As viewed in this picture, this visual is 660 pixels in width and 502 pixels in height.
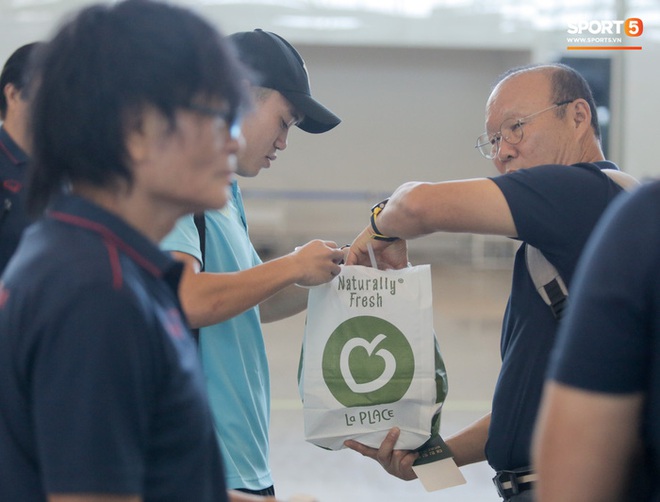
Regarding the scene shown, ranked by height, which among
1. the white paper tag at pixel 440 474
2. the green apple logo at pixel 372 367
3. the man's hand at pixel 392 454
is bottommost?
the white paper tag at pixel 440 474

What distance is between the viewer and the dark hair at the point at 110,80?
87 cm

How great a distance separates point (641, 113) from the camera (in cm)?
1095

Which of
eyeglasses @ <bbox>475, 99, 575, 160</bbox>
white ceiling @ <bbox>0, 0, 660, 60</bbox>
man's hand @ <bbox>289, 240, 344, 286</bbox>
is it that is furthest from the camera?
white ceiling @ <bbox>0, 0, 660, 60</bbox>

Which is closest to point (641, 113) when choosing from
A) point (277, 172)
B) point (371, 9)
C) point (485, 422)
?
point (371, 9)

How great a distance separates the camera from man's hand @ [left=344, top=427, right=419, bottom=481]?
193 cm

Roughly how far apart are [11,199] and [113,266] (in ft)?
4.60

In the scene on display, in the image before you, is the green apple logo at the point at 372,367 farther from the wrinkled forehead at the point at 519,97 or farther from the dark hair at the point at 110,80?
the dark hair at the point at 110,80

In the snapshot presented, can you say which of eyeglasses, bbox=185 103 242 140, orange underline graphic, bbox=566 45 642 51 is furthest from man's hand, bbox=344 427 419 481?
orange underline graphic, bbox=566 45 642 51

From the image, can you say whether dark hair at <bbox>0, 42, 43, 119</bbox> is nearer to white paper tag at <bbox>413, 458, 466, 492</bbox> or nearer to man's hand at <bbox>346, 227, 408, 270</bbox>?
man's hand at <bbox>346, 227, 408, 270</bbox>

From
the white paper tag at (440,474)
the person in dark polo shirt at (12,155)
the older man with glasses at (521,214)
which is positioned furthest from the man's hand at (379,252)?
the person in dark polo shirt at (12,155)

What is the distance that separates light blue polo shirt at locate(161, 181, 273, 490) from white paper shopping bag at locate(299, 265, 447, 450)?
0.42 feet

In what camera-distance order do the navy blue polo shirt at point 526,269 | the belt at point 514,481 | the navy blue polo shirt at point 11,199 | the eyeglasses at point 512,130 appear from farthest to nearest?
the navy blue polo shirt at point 11,199, the eyeglasses at point 512,130, the belt at point 514,481, the navy blue polo shirt at point 526,269

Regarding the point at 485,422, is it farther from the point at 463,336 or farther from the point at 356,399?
the point at 463,336

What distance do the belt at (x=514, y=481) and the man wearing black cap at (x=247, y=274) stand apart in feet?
1.81
